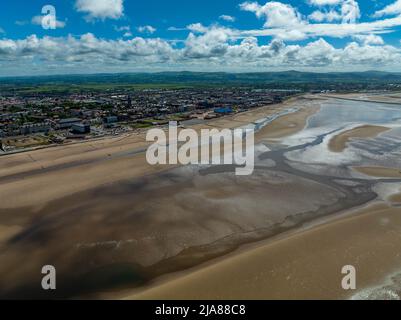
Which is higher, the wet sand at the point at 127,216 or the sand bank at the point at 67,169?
the sand bank at the point at 67,169

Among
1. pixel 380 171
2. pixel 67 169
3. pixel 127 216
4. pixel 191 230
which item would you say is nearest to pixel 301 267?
pixel 191 230

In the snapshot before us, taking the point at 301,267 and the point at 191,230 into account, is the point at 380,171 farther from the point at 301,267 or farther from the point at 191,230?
the point at 191,230

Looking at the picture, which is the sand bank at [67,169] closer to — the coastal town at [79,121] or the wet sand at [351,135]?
the coastal town at [79,121]

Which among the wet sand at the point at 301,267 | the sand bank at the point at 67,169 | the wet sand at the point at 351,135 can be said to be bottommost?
the wet sand at the point at 301,267

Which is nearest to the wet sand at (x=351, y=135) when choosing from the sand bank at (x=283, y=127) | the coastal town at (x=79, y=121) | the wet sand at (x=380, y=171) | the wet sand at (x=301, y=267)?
the sand bank at (x=283, y=127)

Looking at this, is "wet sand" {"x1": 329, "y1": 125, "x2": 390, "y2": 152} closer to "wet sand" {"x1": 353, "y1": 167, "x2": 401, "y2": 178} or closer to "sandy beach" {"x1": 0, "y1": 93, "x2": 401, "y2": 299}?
"wet sand" {"x1": 353, "y1": 167, "x2": 401, "y2": 178}

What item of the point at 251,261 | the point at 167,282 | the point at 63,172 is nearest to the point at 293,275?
the point at 251,261
